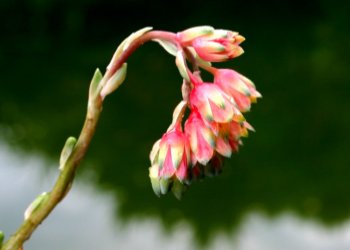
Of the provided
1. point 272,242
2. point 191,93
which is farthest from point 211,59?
point 272,242

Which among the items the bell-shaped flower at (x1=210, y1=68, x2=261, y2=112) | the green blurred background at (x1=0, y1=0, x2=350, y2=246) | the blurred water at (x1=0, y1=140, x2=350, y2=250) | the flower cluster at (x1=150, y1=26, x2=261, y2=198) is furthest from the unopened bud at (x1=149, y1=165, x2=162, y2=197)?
the green blurred background at (x1=0, y1=0, x2=350, y2=246)

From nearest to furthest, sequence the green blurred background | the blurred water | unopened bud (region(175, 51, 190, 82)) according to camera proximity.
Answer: unopened bud (region(175, 51, 190, 82))
the blurred water
the green blurred background

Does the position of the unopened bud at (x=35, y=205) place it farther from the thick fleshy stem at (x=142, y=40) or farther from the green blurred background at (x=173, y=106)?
the green blurred background at (x=173, y=106)

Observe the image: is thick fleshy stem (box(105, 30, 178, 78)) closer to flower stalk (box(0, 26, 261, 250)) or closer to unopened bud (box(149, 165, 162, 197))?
flower stalk (box(0, 26, 261, 250))

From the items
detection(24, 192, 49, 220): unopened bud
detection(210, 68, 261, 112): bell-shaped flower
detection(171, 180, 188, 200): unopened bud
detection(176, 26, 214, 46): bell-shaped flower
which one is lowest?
detection(171, 180, 188, 200): unopened bud

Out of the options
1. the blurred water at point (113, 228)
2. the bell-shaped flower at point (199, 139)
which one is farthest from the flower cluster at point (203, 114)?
the blurred water at point (113, 228)

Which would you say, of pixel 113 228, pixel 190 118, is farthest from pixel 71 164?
pixel 113 228

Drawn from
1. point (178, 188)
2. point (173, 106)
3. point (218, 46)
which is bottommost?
point (173, 106)

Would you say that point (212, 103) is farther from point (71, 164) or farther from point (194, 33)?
point (71, 164)
